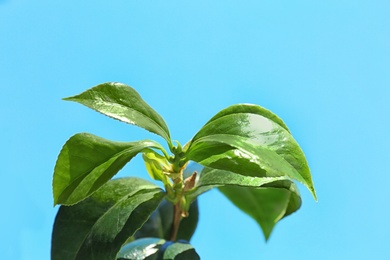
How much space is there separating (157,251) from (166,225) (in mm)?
186

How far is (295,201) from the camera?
802mm

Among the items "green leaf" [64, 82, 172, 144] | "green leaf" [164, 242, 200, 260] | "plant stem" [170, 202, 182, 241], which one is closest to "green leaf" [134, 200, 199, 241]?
"plant stem" [170, 202, 182, 241]

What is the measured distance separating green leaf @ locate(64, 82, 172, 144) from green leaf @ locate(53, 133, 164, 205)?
37 millimetres

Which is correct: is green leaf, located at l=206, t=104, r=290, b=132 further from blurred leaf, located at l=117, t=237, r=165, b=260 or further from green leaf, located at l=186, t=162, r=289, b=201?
blurred leaf, located at l=117, t=237, r=165, b=260

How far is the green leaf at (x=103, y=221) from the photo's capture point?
66 cm

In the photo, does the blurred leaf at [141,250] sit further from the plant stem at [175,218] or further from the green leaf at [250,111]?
the green leaf at [250,111]

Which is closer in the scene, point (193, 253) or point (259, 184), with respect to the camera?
point (259, 184)

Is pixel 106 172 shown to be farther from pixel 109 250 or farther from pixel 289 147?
pixel 289 147

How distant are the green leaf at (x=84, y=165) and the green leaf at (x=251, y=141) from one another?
0.08 meters

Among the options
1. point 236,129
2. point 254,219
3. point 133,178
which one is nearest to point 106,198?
point 133,178

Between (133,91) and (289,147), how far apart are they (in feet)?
0.62

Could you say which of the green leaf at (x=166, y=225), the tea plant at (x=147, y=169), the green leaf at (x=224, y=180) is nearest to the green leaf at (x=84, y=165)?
the tea plant at (x=147, y=169)

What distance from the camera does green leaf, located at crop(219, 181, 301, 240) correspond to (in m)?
0.90

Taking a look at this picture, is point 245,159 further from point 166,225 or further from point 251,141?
point 166,225
